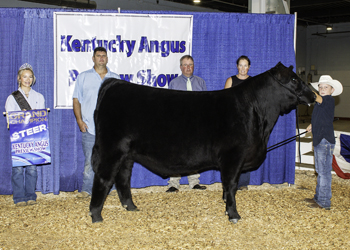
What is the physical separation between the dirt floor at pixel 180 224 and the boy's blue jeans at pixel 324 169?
15 cm

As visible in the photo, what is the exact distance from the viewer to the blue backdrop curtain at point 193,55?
4.51 meters

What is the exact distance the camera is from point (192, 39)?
15.7 ft

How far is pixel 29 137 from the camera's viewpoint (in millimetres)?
4027

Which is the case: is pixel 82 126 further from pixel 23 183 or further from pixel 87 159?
pixel 23 183

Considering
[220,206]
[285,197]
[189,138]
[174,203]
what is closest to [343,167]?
[285,197]

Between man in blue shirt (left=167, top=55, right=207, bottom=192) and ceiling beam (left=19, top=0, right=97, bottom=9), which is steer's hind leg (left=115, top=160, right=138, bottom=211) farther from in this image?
ceiling beam (left=19, top=0, right=97, bottom=9)

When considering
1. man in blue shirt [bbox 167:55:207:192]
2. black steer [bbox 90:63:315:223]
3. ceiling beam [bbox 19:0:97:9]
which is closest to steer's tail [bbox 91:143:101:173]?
black steer [bbox 90:63:315:223]

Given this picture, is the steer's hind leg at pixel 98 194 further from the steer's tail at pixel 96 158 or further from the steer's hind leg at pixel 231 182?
the steer's hind leg at pixel 231 182

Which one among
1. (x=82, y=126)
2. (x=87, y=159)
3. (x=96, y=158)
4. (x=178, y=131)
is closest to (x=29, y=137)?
(x=82, y=126)

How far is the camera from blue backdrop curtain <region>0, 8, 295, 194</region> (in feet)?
14.8

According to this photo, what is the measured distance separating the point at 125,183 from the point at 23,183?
1.53m

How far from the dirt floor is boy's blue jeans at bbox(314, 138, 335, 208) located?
155 mm

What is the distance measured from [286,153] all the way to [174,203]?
2.06 meters

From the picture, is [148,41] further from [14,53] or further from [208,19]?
[14,53]
